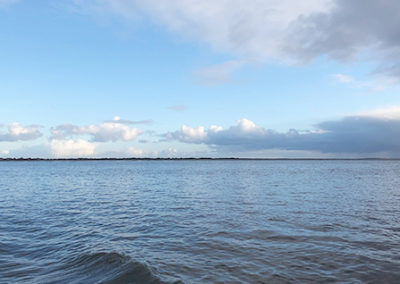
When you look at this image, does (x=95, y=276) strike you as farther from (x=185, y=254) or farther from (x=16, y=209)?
(x=16, y=209)

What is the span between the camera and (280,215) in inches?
849

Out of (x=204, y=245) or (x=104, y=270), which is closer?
(x=104, y=270)

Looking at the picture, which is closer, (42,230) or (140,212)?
(42,230)

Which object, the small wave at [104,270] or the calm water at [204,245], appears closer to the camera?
the small wave at [104,270]

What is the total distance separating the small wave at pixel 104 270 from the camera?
32.7 feet

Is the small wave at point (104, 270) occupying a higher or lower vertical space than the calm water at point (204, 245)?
higher

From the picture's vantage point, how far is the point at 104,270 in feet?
35.8

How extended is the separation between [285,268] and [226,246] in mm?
3595

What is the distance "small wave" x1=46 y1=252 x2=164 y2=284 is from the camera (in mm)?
9969

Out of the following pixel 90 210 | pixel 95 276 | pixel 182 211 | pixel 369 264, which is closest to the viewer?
pixel 95 276

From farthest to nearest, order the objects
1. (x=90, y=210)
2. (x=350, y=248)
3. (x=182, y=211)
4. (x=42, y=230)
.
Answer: (x=90, y=210)
(x=182, y=211)
(x=42, y=230)
(x=350, y=248)

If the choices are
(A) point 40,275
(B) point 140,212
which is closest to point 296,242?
(A) point 40,275

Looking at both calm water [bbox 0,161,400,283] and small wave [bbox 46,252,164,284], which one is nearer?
small wave [bbox 46,252,164,284]

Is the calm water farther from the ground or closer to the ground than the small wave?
closer to the ground
